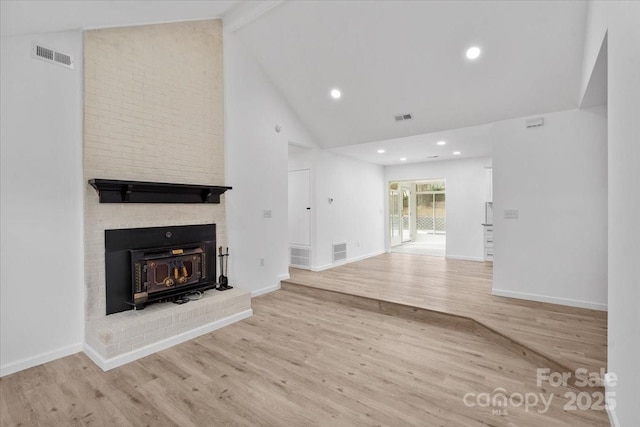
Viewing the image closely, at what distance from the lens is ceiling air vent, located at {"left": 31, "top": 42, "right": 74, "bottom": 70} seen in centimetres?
281

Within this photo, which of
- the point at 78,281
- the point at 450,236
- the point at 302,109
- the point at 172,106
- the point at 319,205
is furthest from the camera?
the point at 450,236

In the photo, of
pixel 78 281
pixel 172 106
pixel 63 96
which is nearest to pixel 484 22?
pixel 172 106

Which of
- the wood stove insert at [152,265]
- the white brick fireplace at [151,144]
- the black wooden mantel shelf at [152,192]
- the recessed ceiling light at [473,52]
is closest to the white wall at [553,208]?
the recessed ceiling light at [473,52]

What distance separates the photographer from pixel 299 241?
20.8ft

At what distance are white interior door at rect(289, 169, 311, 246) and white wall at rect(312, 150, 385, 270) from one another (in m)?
0.21

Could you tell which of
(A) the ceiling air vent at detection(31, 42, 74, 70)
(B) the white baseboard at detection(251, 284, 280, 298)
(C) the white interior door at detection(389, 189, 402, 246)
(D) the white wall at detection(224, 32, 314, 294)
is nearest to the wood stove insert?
(D) the white wall at detection(224, 32, 314, 294)

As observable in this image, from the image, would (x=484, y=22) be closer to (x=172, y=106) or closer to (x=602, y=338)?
(x=602, y=338)

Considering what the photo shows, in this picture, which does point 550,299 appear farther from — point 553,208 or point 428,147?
point 428,147

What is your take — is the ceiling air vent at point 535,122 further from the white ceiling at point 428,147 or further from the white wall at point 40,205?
the white wall at point 40,205

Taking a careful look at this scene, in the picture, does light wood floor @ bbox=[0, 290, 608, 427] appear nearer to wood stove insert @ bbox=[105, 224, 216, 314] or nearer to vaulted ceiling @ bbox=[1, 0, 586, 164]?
wood stove insert @ bbox=[105, 224, 216, 314]

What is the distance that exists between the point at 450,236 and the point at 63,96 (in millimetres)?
7573

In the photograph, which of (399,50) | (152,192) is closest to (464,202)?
(399,50)

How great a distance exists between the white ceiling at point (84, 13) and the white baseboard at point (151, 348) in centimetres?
292

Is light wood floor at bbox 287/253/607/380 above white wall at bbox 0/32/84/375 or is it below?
below
